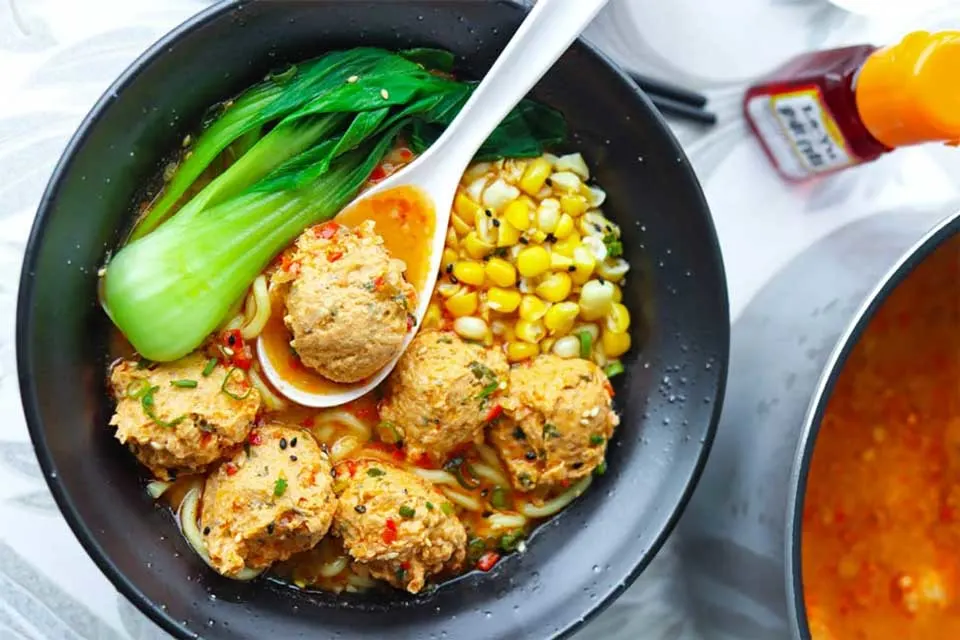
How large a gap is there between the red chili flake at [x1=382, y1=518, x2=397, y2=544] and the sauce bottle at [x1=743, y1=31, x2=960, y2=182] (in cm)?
174

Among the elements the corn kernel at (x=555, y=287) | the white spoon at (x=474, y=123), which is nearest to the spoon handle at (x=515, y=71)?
the white spoon at (x=474, y=123)

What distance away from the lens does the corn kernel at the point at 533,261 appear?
115 inches

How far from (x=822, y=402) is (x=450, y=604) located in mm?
1255

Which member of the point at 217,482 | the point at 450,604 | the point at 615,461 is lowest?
the point at 450,604

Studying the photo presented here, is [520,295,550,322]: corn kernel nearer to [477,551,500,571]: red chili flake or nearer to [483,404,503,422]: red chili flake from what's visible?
[483,404,503,422]: red chili flake

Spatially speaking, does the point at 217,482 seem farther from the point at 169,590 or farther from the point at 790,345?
the point at 790,345

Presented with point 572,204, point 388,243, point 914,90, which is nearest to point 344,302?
point 388,243

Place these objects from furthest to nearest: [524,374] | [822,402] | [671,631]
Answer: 1. [671,631]
2. [524,374]
3. [822,402]

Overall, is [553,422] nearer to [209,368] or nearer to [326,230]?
[326,230]

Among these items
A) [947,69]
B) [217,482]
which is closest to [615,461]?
[217,482]

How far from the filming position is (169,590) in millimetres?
2662

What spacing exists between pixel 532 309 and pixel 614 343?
30 centimetres

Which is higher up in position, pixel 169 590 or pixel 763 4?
pixel 763 4

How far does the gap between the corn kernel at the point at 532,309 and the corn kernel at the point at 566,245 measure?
0.17 metres
